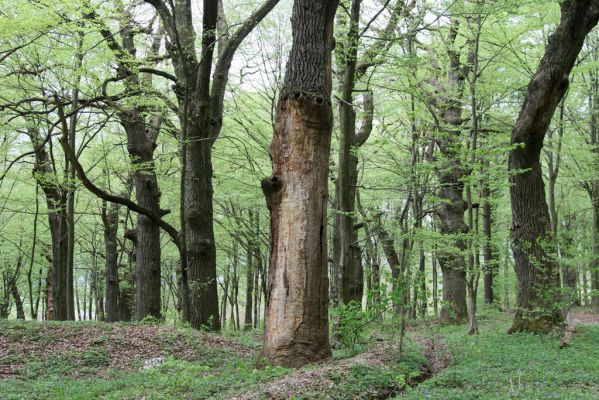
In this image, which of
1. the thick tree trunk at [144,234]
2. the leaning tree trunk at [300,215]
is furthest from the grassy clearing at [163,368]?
the thick tree trunk at [144,234]

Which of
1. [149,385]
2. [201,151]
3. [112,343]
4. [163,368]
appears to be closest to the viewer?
[149,385]

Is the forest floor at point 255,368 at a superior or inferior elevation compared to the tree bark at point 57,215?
inferior

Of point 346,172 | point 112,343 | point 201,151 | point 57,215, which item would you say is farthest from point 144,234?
point 346,172

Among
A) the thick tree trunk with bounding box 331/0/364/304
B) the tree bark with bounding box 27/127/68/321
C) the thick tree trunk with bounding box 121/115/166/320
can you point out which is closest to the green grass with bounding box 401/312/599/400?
the thick tree trunk with bounding box 331/0/364/304

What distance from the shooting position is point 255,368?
20.8 ft

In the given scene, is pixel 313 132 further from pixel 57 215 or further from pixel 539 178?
pixel 57 215

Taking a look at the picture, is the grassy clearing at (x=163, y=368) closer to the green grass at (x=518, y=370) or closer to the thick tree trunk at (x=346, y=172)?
the green grass at (x=518, y=370)

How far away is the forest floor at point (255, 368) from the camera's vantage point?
4992 millimetres

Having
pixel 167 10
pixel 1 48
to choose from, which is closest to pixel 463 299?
pixel 167 10

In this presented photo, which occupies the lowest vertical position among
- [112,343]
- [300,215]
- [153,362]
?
[153,362]

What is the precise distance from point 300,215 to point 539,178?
19.1 feet

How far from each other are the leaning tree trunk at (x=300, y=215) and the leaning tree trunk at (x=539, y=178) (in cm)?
400

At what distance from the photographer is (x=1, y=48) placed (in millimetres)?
10695

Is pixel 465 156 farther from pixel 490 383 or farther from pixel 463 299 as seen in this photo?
pixel 463 299
